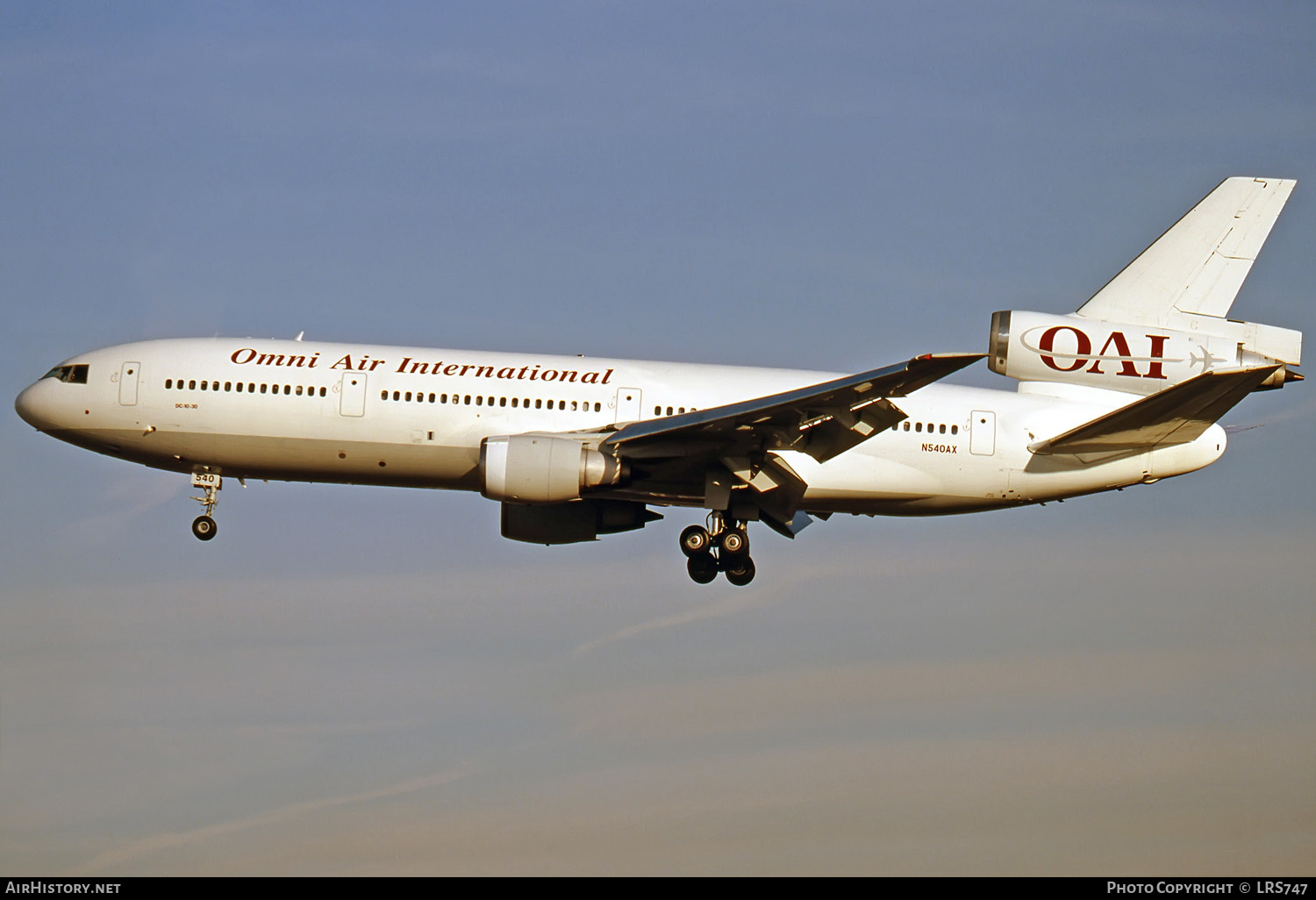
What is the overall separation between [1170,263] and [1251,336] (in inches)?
104

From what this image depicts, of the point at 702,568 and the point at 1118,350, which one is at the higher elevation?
the point at 1118,350

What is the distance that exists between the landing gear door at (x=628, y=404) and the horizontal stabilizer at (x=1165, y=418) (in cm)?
874

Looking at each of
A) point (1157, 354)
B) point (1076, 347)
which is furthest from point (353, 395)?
point (1157, 354)

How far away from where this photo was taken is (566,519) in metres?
38.5

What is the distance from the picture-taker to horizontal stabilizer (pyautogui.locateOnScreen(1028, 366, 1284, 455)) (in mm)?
31875

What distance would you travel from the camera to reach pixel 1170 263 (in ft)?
120

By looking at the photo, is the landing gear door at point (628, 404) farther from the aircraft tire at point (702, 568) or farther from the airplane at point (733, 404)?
the aircraft tire at point (702, 568)

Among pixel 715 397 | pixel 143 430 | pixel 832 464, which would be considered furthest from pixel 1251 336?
pixel 143 430

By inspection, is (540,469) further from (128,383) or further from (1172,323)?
(1172,323)

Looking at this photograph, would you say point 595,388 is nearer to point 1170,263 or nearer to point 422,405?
point 422,405

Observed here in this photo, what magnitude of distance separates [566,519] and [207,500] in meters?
8.35

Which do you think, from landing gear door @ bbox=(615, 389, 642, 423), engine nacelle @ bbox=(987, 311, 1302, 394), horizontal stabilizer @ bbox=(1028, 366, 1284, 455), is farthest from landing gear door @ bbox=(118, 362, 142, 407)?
horizontal stabilizer @ bbox=(1028, 366, 1284, 455)

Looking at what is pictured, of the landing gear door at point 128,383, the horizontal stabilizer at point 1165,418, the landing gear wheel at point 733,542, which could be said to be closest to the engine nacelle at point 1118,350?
the horizontal stabilizer at point 1165,418

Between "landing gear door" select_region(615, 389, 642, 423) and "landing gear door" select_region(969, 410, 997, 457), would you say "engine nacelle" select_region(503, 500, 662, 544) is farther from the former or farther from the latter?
"landing gear door" select_region(969, 410, 997, 457)
